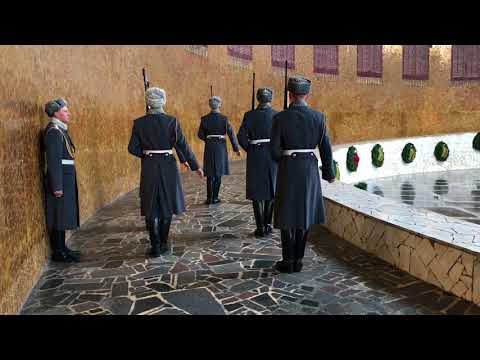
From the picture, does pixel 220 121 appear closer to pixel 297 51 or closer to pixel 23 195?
pixel 23 195

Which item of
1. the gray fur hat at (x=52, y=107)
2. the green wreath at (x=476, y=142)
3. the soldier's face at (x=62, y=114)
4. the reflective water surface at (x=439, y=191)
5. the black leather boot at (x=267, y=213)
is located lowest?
the reflective water surface at (x=439, y=191)

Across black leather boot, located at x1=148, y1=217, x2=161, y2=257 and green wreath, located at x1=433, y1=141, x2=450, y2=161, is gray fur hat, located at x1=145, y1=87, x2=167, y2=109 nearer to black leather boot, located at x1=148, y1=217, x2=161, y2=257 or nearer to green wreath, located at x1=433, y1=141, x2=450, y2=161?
black leather boot, located at x1=148, y1=217, x2=161, y2=257

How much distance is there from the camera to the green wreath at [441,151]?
48.6 ft

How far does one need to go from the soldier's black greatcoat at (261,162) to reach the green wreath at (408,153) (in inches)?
395

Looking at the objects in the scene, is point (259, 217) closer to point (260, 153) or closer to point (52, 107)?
point (260, 153)

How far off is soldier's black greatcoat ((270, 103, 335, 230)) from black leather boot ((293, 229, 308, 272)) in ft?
0.44

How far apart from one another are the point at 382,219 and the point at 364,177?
863cm

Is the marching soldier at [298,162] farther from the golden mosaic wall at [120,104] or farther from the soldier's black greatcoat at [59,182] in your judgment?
the golden mosaic wall at [120,104]

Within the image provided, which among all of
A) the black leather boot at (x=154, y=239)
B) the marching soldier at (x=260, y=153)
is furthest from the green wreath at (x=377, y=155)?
the black leather boot at (x=154, y=239)

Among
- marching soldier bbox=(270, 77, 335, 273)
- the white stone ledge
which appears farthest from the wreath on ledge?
marching soldier bbox=(270, 77, 335, 273)

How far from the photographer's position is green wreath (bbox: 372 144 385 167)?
13.0m

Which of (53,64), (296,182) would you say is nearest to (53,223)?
(53,64)

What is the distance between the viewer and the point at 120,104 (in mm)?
8078

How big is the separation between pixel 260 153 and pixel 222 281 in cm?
183
